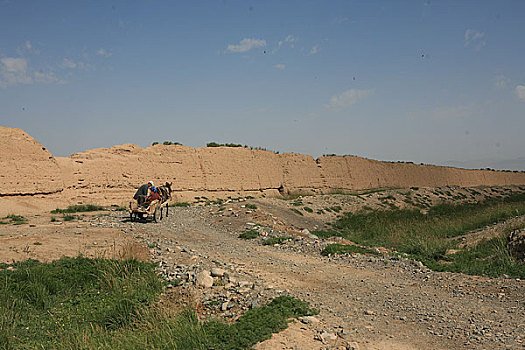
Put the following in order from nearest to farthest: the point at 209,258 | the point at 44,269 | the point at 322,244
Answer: the point at 44,269 → the point at 209,258 → the point at 322,244

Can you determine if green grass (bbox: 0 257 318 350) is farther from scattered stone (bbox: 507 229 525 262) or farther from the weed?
the weed

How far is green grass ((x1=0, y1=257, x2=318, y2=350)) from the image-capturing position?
4438mm

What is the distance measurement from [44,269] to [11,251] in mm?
1655

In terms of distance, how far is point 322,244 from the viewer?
10352 mm

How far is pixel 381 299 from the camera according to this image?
6070mm

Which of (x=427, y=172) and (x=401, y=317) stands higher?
(x=427, y=172)

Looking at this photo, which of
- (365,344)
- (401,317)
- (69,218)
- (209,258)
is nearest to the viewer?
(365,344)

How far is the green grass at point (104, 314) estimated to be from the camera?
4438 millimetres

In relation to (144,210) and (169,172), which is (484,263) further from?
(169,172)

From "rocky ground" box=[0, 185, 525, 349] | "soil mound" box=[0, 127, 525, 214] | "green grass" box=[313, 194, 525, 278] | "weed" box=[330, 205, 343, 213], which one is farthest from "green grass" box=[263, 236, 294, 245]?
"soil mound" box=[0, 127, 525, 214]

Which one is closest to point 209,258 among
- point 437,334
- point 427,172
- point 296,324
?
point 296,324

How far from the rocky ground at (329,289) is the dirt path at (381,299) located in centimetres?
1

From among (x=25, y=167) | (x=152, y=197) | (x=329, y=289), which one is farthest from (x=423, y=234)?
(x=25, y=167)

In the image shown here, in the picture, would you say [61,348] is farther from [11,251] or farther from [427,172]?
[427,172]
